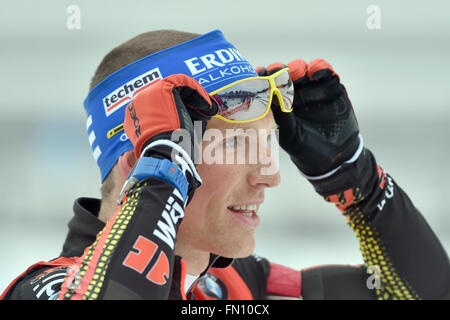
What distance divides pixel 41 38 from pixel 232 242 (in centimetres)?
377

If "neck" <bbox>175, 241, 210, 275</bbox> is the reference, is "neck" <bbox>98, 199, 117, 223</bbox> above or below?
above

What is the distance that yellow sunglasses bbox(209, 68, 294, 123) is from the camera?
5.41ft

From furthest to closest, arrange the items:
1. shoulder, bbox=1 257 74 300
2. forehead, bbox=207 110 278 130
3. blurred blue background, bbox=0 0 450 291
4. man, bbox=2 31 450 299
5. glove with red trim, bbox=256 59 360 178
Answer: blurred blue background, bbox=0 0 450 291, glove with red trim, bbox=256 59 360 178, forehead, bbox=207 110 278 130, shoulder, bbox=1 257 74 300, man, bbox=2 31 450 299

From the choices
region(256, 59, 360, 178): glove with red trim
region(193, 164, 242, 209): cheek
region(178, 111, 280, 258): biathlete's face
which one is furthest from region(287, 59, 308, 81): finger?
region(193, 164, 242, 209): cheek

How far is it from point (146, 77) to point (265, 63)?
10.2 feet

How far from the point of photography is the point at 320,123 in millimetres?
2186

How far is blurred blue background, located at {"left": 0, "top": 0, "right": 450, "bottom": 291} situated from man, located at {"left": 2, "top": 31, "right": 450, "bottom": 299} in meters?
1.63

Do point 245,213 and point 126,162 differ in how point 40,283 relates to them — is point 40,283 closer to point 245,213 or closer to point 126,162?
point 126,162

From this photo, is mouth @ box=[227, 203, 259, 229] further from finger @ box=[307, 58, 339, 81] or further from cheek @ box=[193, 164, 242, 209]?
finger @ box=[307, 58, 339, 81]

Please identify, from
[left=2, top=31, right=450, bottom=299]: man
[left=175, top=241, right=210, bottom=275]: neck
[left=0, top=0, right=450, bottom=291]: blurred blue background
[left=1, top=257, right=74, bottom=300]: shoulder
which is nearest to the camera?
[left=2, top=31, right=450, bottom=299]: man
